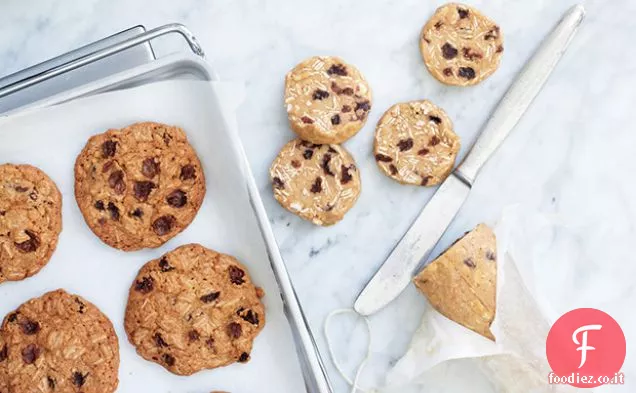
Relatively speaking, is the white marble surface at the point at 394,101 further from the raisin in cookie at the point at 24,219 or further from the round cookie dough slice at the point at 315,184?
the raisin in cookie at the point at 24,219

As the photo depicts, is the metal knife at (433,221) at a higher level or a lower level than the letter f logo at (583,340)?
higher

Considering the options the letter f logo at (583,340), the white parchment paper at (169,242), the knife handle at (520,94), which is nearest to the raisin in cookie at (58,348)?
the white parchment paper at (169,242)

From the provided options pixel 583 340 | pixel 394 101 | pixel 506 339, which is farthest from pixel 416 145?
pixel 583 340

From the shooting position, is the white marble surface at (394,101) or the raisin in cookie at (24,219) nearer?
the raisin in cookie at (24,219)

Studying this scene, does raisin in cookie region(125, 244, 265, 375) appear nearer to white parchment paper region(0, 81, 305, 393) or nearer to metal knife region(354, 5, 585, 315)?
white parchment paper region(0, 81, 305, 393)

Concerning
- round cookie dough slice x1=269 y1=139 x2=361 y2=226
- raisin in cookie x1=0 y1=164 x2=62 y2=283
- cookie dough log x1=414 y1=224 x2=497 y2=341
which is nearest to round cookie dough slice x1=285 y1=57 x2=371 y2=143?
round cookie dough slice x1=269 y1=139 x2=361 y2=226

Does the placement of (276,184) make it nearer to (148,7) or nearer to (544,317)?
(148,7)

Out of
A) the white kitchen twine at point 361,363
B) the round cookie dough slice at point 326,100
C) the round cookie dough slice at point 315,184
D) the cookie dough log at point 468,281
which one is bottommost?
the white kitchen twine at point 361,363
